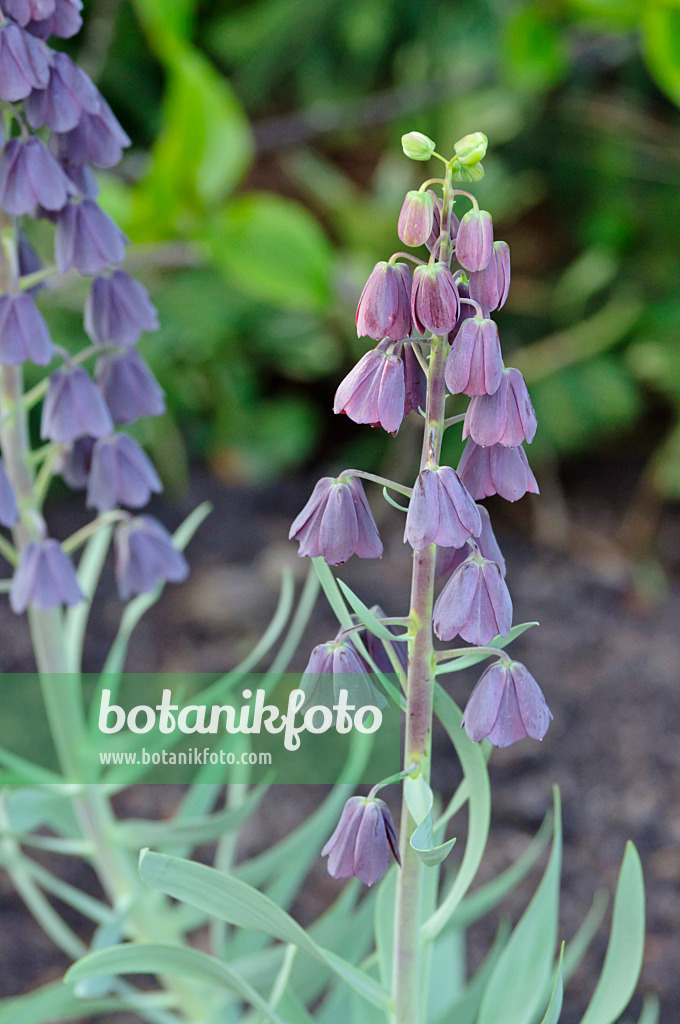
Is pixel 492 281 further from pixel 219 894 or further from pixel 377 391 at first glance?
pixel 219 894

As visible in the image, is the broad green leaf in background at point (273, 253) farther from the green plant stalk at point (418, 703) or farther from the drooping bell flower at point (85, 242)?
the green plant stalk at point (418, 703)

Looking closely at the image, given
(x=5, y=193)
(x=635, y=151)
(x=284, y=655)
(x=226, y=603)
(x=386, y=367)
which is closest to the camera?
(x=386, y=367)

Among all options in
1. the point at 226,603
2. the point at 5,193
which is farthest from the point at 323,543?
the point at 226,603

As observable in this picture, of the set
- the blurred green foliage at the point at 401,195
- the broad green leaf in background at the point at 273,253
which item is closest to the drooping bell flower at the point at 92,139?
the broad green leaf in background at the point at 273,253

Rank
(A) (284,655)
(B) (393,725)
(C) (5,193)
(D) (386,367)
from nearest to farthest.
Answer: (D) (386,367) → (C) (5,193) → (A) (284,655) → (B) (393,725)

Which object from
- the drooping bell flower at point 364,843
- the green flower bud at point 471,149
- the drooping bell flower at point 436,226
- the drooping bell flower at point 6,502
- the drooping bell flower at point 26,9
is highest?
the drooping bell flower at point 26,9

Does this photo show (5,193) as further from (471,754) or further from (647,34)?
(647,34)
